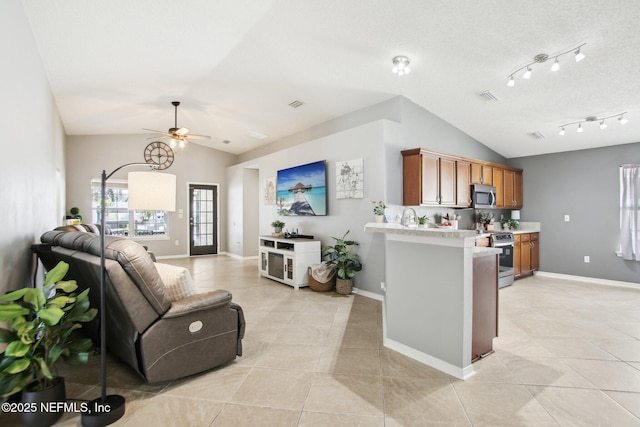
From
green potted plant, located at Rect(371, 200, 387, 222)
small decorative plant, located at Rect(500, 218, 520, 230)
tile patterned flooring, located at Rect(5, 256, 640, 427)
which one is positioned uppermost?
green potted plant, located at Rect(371, 200, 387, 222)

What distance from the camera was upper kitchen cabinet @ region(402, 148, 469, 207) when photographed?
438 cm

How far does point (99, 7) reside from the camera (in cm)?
262

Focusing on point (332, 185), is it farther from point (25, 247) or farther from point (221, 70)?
point (25, 247)

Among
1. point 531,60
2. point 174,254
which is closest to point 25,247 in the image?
point 531,60

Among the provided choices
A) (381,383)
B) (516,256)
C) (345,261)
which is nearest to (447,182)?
(345,261)

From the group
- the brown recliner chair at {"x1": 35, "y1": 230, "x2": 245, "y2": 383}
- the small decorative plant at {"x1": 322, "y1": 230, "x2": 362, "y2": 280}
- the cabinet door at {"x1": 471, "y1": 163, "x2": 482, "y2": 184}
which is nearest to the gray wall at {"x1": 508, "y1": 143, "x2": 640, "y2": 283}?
the cabinet door at {"x1": 471, "y1": 163, "x2": 482, "y2": 184}

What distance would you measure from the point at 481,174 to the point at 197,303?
5030 mm

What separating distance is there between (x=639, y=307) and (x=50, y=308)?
603 centimetres

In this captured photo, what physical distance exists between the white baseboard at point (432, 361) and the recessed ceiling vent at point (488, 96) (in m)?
3.39

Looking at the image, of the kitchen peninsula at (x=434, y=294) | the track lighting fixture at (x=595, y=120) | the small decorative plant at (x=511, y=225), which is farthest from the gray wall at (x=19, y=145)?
the small decorative plant at (x=511, y=225)

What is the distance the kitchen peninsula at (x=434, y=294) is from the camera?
2258 mm

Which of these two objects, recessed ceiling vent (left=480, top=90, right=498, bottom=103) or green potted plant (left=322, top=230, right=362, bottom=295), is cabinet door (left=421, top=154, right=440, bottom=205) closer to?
recessed ceiling vent (left=480, top=90, right=498, bottom=103)

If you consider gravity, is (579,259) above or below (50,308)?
below

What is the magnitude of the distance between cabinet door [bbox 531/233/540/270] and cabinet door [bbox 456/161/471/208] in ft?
6.36
